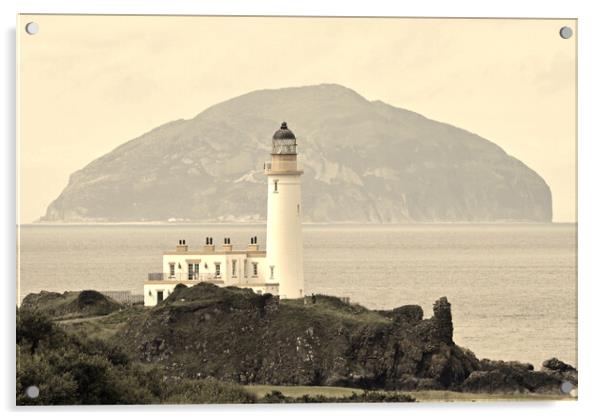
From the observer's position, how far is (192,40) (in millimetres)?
21297

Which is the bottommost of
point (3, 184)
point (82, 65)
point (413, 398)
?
point (413, 398)

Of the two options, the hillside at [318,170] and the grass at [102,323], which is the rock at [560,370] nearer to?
the hillside at [318,170]

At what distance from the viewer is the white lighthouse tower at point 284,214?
23.9 metres

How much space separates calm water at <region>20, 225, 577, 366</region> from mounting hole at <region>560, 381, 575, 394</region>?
444mm

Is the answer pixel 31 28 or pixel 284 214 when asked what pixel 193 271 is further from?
pixel 31 28

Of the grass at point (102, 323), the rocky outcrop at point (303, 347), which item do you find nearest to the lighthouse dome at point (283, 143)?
the rocky outcrop at point (303, 347)

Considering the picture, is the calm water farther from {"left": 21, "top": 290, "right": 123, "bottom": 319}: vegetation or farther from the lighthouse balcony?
the lighthouse balcony

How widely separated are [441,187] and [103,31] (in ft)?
48.3

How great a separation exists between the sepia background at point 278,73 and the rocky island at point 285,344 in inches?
70.7

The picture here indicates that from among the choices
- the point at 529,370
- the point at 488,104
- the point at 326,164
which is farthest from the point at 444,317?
the point at 326,164

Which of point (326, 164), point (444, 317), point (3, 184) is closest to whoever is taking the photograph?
point (3, 184)

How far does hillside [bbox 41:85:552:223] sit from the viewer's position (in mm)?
26797
